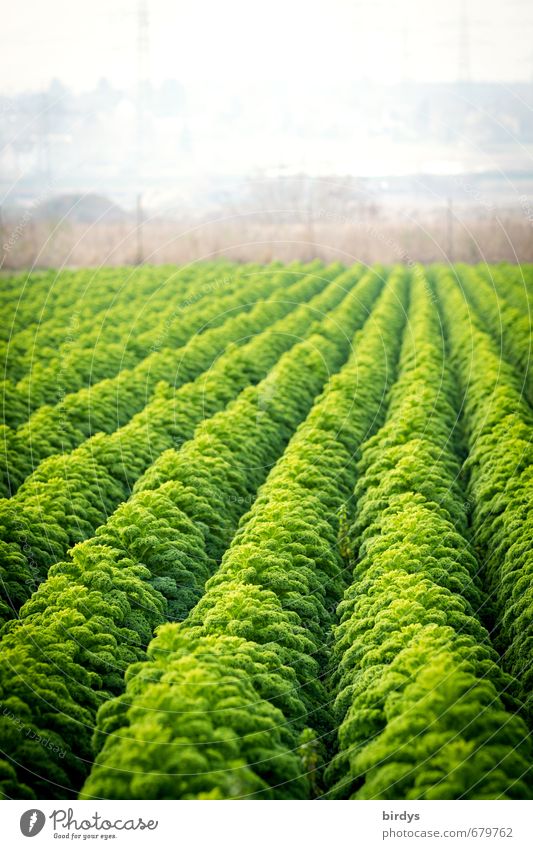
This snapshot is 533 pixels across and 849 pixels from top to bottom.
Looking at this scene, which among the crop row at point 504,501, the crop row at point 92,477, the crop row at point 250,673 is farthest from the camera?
the crop row at point 92,477

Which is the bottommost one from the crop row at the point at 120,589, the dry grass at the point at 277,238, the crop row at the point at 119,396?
the crop row at the point at 120,589

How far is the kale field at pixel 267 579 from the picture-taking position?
31.8 feet

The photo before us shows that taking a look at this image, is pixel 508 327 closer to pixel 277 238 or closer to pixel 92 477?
pixel 277 238

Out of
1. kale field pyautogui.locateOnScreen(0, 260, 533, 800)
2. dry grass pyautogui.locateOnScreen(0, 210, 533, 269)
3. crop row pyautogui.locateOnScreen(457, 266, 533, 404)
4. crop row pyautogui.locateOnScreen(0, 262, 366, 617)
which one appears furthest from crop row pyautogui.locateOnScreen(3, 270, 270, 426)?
crop row pyautogui.locateOnScreen(457, 266, 533, 404)

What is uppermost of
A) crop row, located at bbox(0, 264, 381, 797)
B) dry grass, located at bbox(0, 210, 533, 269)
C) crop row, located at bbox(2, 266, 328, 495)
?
dry grass, located at bbox(0, 210, 533, 269)

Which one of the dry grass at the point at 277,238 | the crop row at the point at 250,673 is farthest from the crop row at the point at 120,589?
the dry grass at the point at 277,238

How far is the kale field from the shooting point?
9695mm

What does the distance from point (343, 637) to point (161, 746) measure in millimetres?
4996

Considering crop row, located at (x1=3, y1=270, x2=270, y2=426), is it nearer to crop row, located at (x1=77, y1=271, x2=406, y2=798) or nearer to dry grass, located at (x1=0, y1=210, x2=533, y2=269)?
dry grass, located at (x1=0, y1=210, x2=533, y2=269)

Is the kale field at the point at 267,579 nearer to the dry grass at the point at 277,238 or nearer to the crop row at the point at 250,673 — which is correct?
the crop row at the point at 250,673

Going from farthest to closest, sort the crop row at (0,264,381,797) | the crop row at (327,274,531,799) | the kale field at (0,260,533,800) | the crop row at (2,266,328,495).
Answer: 1. the crop row at (2,266,328,495)
2. the crop row at (0,264,381,797)
3. the kale field at (0,260,533,800)
4. the crop row at (327,274,531,799)

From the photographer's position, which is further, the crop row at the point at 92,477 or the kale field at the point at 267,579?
the crop row at the point at 92,477

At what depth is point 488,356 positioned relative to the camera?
28.3m

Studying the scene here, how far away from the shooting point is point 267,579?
552 inches
